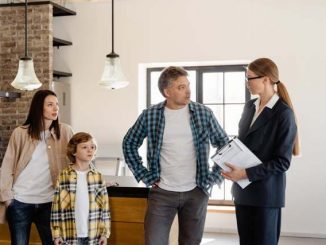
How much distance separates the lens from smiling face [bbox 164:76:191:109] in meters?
2.63

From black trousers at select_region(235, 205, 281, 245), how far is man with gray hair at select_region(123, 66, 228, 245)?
9.1 inches

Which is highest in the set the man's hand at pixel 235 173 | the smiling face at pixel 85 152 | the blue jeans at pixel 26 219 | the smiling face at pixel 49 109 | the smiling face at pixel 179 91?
the smiling face at pixel 179 91

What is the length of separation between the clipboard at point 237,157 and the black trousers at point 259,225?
0.15 metres

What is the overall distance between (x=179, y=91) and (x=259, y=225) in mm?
825

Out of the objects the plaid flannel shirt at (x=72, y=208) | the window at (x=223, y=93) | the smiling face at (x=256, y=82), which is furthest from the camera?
the window at (x=223, y=93)

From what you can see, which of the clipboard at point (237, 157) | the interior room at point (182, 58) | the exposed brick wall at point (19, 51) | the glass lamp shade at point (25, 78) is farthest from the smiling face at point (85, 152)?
the exposed brick wall at point (19, 51)

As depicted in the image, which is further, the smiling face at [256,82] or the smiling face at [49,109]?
the smiling face at [49,109]

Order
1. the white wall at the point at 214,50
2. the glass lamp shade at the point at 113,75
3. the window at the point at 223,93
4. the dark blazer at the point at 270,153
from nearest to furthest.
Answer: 1. the dark blazer at the point at 270,153
2. the glass lamp shade at the point at 113,75
3. the white wall at the point at 214,50
4. the window at the point at 223,93

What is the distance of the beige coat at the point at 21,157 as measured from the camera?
2881 millimetres

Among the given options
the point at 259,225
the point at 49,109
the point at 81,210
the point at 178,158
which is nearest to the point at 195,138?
the point at 178,158

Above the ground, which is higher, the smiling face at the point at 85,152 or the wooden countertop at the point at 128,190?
the smiling face at the point at 85,152

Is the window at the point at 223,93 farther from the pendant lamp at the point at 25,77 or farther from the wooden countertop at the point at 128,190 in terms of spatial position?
the wooden countertop at the point at 128,190

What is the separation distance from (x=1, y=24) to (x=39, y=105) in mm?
3645

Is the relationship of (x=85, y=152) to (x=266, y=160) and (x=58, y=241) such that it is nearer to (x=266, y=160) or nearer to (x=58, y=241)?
(x=58, y=241)
